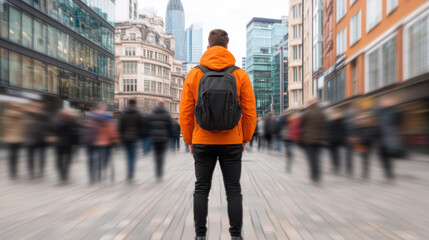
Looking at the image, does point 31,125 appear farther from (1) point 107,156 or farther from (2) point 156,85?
(2) point 156,85

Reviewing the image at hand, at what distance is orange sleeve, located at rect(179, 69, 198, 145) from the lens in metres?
2.93

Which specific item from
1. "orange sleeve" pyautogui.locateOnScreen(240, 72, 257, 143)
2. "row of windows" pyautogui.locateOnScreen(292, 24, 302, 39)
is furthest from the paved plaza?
"row of windows" pyautogui.locateOnScreen(292, 24, 302, 39)

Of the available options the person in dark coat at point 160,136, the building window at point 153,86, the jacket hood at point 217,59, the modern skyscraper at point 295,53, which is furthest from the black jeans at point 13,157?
the building window at point 153,86

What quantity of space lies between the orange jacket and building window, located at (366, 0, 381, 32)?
644 inches

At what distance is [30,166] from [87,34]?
32048 millimetres

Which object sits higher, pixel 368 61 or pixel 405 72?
pixel 368 61

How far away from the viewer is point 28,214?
4.35 metres

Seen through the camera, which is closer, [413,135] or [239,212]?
[239,212]

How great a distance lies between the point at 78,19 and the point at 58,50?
5.55 m

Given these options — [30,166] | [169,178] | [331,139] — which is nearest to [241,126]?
Result: [169,178]

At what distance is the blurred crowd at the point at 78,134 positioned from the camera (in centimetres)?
685

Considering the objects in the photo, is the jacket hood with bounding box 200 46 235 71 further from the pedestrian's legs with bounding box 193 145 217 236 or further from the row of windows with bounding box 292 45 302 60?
the row of windows with bounding box 292 45 302 60

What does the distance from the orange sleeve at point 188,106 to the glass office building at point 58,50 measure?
597 inches

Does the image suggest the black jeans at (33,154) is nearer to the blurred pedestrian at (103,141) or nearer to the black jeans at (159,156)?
the blurred pedestrian at (103,141)
